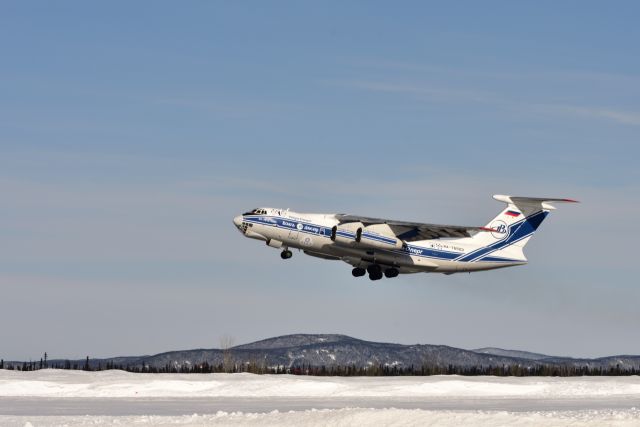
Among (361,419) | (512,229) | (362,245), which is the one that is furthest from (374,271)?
(361,419)

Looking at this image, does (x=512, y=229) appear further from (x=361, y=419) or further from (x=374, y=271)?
(x=361, y=419)

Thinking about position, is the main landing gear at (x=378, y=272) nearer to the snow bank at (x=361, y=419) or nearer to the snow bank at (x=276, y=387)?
the snow bank at (x=276, y=387)

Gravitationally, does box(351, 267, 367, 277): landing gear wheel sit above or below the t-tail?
below

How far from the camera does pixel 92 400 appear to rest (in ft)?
119

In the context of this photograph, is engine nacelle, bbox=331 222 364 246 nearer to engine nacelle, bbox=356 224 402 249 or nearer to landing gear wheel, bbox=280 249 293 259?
engine nacelle, bbox=356 224 402 249

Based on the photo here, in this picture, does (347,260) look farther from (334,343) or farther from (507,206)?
(334,343)

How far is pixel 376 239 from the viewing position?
57375 mm

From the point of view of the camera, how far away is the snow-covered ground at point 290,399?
83.5 ft

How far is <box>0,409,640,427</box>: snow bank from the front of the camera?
928 inches

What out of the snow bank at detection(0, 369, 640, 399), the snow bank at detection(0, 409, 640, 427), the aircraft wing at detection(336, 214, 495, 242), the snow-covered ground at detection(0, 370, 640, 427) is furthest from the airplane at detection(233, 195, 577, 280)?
the snow bank at detection(0, 409, 640, 427)

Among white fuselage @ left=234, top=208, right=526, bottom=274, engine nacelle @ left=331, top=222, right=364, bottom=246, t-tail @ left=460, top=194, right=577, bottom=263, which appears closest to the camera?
white fuselage @ left=234, top=208, right=526, bottom=274

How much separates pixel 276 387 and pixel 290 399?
318cm

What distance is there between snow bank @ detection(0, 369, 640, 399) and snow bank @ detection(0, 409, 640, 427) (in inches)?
472

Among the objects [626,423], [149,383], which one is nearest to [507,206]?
[149,383]
